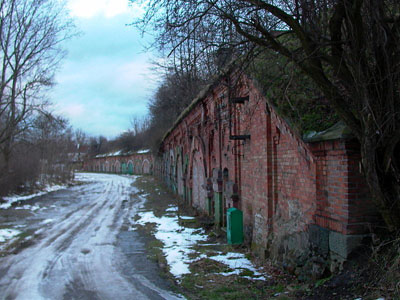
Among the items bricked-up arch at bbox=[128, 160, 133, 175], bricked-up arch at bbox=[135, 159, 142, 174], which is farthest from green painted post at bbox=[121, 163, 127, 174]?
bricked-up arch at bbox=[135, 159, 142, 174]

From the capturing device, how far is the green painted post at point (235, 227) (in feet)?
27.6

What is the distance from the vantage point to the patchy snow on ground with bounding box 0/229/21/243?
10.5 m

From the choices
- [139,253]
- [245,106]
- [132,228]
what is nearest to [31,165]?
[132,228]

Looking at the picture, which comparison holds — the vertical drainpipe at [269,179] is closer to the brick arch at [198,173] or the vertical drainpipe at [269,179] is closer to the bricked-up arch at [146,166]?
the brick arch at [198,173]

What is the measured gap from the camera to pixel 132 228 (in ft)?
39.3

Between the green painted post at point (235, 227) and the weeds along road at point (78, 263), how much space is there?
6.62 feet

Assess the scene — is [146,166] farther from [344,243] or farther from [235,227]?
[344,243]

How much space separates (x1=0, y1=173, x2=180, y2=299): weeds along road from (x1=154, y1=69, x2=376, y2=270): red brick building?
2226 millimetres

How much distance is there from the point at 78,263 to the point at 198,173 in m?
7.17

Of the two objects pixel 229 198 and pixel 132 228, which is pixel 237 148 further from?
pixel 132 228

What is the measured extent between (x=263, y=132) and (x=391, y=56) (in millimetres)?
3305

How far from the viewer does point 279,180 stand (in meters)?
6.70

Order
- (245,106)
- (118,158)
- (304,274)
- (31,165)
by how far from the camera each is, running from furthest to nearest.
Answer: (118,158) → (31,165) → (245,106) → (304,274)

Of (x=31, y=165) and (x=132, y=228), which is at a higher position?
(x=31, y=165)
